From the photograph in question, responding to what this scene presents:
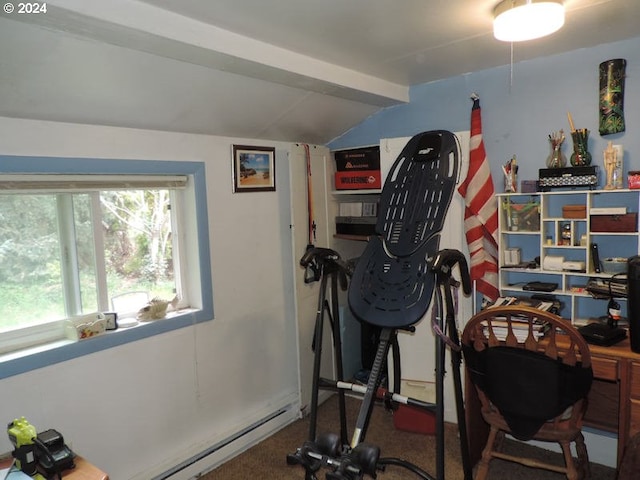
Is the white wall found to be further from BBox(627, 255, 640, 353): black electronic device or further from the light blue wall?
BBox(627, 255, 640, 353): black electronic device

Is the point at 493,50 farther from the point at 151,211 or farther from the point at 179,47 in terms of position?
the point at 151,211

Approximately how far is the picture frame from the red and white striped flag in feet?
4.12

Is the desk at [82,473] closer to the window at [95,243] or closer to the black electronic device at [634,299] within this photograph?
the window at [95,243]

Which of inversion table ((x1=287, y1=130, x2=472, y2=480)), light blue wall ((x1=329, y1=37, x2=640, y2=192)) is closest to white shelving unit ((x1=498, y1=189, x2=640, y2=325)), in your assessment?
light blue wall ((x1=329, y1=37, x2=640, y2=192))

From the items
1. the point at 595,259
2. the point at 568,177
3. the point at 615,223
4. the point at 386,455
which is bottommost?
the point at 386,455

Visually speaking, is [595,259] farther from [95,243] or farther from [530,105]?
[95,243]

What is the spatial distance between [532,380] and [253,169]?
1.99 meters

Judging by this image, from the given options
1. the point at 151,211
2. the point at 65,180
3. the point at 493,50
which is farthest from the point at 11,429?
the point at 493,50

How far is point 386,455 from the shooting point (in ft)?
9.05

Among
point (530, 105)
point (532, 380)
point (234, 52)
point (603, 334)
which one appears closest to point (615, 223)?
point (603, 334)

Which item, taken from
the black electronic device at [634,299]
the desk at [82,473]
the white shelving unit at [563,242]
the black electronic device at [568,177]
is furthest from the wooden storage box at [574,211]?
the desk at [82,473]

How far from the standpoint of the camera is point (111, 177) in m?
2.34

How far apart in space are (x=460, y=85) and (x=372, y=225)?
111cm

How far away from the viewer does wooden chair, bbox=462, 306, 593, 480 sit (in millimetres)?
1908
